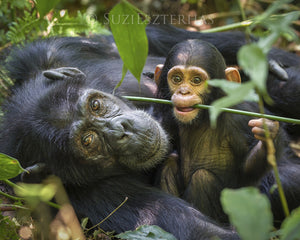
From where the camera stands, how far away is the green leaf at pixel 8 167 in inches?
123

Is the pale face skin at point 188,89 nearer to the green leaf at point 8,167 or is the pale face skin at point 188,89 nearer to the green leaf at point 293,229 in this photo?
the green leaf at point 8,167

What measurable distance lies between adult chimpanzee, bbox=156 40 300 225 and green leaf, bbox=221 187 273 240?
2335 millimetres

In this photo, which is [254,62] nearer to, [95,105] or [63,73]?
[95,105]

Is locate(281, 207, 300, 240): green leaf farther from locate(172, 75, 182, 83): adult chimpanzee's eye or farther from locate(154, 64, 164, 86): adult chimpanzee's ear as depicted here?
locate(154, 64, 164, 86): adult chimpanzee's ear

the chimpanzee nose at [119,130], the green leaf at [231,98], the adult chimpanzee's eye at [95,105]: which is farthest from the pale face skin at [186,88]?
the green leaf at [231,98]

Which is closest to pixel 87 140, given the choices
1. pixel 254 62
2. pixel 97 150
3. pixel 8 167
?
pixel 97 150

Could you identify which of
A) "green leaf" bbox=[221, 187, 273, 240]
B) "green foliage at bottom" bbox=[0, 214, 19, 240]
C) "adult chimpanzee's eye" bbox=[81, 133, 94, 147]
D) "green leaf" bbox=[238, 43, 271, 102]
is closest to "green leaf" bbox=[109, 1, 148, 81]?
"green leaf" bbox=[238, 43, 271, 102]

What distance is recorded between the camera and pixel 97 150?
401 cm

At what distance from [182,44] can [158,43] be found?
5.41ft

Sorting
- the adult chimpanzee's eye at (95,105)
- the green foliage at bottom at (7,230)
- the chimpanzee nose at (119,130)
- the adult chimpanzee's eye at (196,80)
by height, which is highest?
the adult chimpanzee's eye at (196,80)

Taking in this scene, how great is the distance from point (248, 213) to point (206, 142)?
2.97 meters

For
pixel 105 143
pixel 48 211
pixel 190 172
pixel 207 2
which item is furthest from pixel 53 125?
pixel 207 2

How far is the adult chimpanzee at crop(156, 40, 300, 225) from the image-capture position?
14.0ft

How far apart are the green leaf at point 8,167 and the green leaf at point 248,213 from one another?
6.21 feet
